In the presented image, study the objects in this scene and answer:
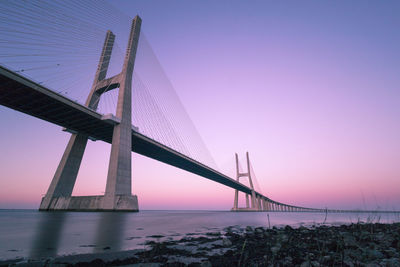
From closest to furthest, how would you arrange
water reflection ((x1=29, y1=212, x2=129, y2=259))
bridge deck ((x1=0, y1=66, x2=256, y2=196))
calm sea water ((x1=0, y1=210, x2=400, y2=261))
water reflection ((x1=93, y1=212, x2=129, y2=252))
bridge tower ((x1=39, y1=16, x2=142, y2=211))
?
water reflection ((x1=29, y1=212, x2=129, y2=259)) → calm sea water ((x1=0, y1=210, x2=400, y2=261)) → water reflection ((x1=93, y1=212, x2=129, y2=252)) → bridge deck ((x1=0, y1=66, x2=256, y2=196)) → bridge tower ((x1=39, y1=16, x2=142, y2=211))

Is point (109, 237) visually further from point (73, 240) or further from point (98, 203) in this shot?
point (98, 203)

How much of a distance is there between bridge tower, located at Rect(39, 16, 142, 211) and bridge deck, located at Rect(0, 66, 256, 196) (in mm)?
2212

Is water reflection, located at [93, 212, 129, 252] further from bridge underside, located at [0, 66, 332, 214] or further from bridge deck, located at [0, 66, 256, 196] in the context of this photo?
bridge deck, located at [0, 66, 256, 196]

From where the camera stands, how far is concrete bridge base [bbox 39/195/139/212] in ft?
78.5

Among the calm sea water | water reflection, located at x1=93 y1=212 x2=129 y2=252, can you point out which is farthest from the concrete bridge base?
water reflection, located at x1=93 y1=212 x2=129 y2=252

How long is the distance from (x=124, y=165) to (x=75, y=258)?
2286 cm

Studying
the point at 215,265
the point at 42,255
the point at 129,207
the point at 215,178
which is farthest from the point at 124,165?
the point at 215,178

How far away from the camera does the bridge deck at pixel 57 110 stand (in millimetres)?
20964

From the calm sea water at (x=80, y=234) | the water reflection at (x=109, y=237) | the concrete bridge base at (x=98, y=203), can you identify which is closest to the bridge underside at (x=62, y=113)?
the concrete bridge base at (x=98, y=203)

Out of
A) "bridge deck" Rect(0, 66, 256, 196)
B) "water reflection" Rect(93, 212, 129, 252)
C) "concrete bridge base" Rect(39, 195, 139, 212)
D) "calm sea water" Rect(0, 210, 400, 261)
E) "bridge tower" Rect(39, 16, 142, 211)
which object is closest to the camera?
"calm sea water" Rect(0, 210, 400, 261)

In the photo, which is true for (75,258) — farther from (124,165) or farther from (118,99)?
(118,99)

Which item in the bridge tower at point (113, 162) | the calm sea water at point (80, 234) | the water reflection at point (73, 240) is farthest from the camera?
the bridge tower at point (113, 162)

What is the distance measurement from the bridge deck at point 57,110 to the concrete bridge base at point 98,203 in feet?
32.5

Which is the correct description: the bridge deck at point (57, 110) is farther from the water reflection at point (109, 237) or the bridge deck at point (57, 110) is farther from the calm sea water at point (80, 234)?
the water reflection at point (109, 237)
